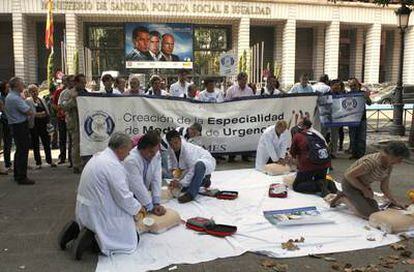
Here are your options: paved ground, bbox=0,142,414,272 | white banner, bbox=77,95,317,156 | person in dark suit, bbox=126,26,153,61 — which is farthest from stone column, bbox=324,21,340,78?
paved ground, bbox=0,142,414,272

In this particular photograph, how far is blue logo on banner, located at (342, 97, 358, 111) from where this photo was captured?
11227 millimetres

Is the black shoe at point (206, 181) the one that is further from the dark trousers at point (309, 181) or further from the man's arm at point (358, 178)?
the man's arm at point (358, 178)

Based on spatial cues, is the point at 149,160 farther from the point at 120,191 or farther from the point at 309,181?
the point at 309,181

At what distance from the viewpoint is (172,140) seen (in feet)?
24.0

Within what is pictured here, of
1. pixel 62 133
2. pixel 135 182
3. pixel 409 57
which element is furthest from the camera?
pixel 409 57

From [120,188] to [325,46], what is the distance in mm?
51227

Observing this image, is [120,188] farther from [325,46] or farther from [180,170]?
[325,46]

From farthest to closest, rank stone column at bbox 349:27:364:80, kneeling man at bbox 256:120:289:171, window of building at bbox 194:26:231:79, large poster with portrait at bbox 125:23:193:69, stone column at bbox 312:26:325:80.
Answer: stone column at bbox 349:27:364:80, stone column at bbox 312:26:325:80, window of building at bbox 194:26:231:79, large poster with portrait at bbox 125:23:193:69, kneeling man at bbox 256:120:289:171

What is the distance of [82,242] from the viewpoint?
5.05 meters

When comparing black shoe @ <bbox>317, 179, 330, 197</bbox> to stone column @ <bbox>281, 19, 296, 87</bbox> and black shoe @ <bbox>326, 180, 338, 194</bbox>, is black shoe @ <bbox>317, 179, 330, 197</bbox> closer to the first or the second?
black shoe @ <bbox>326, 180, 338, 194</bbox>

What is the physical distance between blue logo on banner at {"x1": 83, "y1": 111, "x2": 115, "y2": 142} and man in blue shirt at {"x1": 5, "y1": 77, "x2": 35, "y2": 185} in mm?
1378

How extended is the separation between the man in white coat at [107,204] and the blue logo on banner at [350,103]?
7279 millimetres

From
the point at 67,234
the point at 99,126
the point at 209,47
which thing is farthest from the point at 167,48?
the point at 67,234

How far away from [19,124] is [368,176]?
5.94 m
